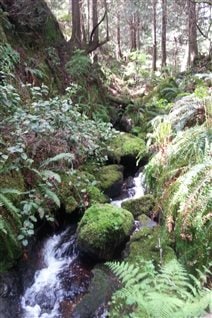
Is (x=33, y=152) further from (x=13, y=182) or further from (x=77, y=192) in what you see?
(x=77, y=192)

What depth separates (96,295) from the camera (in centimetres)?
469

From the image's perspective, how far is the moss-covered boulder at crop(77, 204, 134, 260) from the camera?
5352 millimetres

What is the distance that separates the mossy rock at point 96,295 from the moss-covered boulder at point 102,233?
387 mm

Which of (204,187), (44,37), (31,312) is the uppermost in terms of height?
(44,37)

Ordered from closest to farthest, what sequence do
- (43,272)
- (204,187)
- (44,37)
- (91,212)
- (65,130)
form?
(204,187)
(43,272)
(91,212)
(65,130)
(44,37)

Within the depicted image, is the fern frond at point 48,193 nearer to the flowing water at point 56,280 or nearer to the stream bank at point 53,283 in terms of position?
the stream bank at point 53,283

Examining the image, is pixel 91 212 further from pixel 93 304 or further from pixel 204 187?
pixel 204 187

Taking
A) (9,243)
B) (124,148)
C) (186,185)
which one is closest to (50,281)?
(9,243)

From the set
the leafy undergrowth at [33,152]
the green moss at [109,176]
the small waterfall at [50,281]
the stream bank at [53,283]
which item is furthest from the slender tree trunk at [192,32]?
the stream bank at [53,283]

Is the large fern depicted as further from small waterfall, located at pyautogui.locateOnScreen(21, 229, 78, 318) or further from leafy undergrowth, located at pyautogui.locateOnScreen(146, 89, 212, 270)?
small waterfall, located at pyautogui.locateOnScreen(21, 229, 78, 318)

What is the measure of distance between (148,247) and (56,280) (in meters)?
1.42

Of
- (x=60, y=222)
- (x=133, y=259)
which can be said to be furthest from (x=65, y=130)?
(x=133, y=259)

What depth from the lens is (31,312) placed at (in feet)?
15.4

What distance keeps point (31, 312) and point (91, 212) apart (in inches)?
67.8
